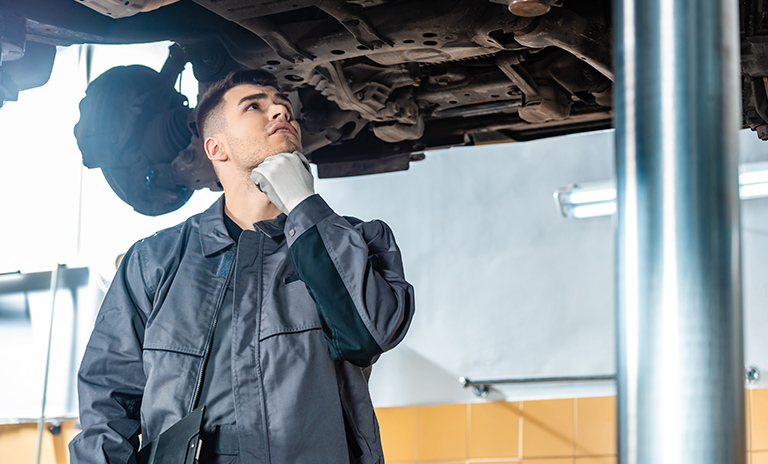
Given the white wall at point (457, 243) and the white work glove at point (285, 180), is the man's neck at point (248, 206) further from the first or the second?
the white wall at point (457, 243)

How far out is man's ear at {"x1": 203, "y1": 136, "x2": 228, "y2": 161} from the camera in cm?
207

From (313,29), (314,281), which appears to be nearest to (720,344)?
(314,281)

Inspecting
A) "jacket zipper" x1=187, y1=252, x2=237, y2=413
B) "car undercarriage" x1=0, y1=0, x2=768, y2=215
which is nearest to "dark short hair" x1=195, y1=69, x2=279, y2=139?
"car undercarriage" x1=0, y1=0, x2=768, y2=215

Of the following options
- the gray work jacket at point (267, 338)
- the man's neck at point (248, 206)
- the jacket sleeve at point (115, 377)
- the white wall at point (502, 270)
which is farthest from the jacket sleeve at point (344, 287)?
the white wall at point (502, 270)

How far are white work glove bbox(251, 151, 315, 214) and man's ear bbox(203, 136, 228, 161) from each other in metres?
0.23

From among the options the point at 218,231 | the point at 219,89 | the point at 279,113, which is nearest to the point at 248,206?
the point at 218,231

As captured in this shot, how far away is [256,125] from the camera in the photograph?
2.04 m

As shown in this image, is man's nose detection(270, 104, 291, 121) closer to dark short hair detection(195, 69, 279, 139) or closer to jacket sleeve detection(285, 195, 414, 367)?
dark short hair detection(195, 69, 279, 139)

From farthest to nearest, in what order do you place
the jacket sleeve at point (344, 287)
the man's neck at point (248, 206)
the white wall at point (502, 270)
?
the white wall at point (502, 270)
the man's neck at point (248, 206)
the jacket sleeve at point (344, 287)

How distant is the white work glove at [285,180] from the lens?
5.73 ft

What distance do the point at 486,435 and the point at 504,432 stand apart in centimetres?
12

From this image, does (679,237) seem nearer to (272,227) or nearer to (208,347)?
(208,347)

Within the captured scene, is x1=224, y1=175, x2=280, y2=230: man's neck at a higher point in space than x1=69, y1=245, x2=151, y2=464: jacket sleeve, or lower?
higher

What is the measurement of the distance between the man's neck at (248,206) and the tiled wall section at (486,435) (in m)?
3.44
